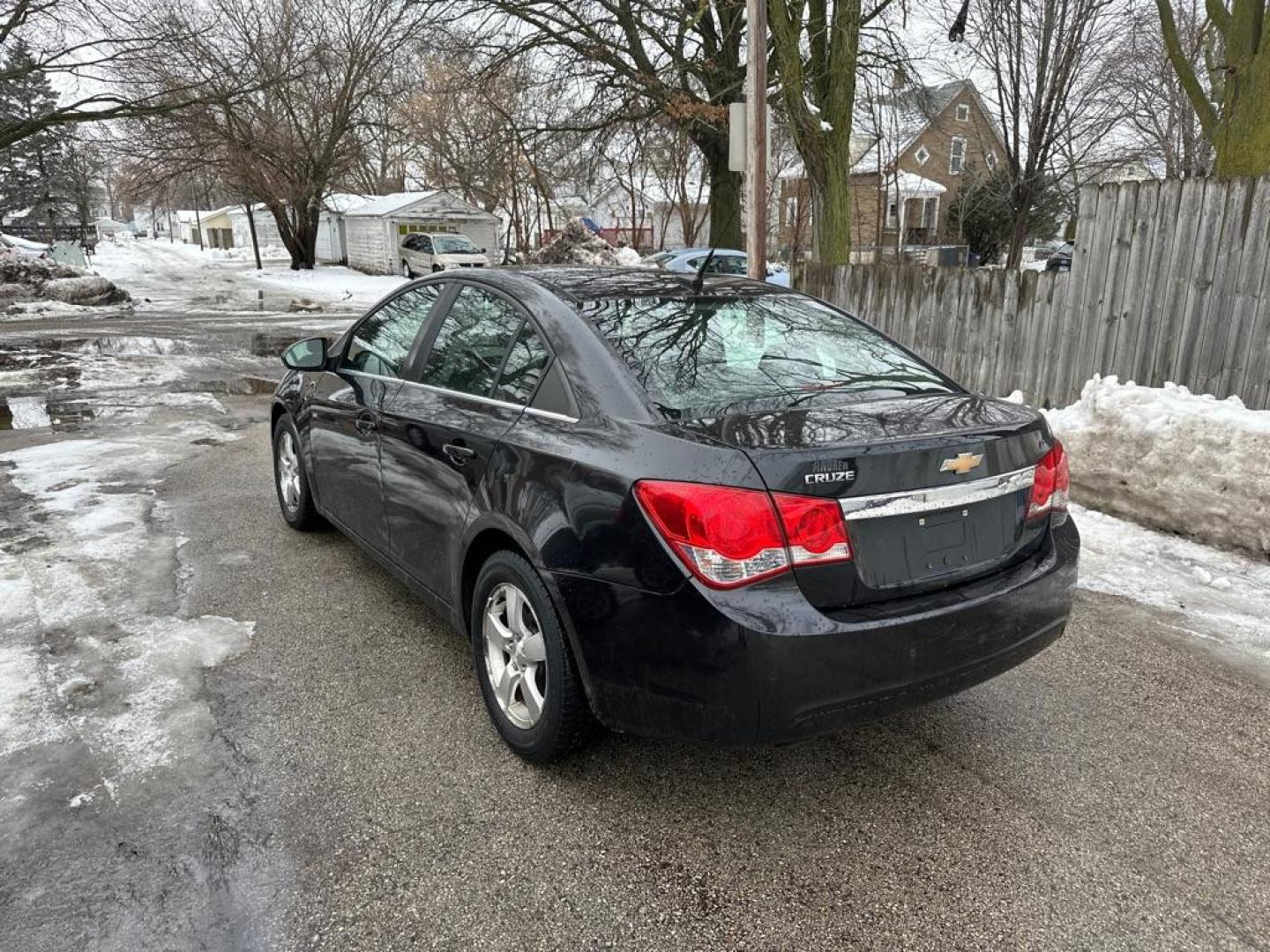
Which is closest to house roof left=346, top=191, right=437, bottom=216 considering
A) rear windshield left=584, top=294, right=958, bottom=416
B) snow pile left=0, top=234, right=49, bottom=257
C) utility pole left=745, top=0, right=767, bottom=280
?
snow pile left=0, top=234, right=49, bottom=257

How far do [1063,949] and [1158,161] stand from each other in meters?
38.2

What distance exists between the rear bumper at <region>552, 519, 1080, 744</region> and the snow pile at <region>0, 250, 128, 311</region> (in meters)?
23.8

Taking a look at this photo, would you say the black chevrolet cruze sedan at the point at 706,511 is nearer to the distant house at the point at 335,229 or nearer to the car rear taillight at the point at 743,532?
the car rear taillight at the point at 743,532

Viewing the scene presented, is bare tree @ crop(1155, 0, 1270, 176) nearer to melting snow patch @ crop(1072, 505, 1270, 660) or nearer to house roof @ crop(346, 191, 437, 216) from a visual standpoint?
melting snow patch @ crop(1072, 505, 1270, 660)

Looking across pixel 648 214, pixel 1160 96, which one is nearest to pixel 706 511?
pixel 1160 96

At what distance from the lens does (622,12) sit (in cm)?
1900

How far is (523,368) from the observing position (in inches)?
120

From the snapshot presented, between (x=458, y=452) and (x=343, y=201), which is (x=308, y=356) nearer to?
(x=458, y=452)

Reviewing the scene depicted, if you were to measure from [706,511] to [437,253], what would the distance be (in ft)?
Result: 103

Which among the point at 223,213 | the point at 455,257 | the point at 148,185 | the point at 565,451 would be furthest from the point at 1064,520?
the point at 223,213

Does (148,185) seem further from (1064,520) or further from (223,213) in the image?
(223,213)

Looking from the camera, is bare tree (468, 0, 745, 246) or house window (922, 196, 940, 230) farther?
house window (922, 196, 940, 230)

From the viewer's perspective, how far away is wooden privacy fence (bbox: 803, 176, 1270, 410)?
217 inches

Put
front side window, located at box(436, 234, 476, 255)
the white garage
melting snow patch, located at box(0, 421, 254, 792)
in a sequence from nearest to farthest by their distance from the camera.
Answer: melting snow patch, located at box(0, 421, 254, 792)
front side window, located at box(436, 234, 476, 255)
the white garage
